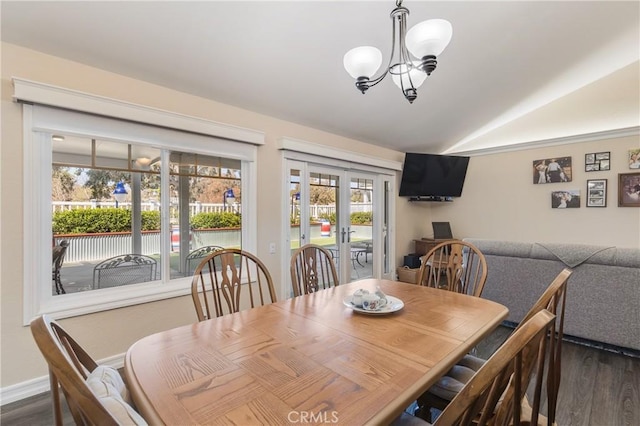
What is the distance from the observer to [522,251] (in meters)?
3.05

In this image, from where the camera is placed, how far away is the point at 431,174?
5.42 meters

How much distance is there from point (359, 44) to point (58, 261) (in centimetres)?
303

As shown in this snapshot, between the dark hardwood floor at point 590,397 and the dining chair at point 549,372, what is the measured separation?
925 mm

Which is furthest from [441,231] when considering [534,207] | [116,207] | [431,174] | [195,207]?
[116,207]

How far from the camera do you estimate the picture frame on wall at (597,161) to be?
4355 mm

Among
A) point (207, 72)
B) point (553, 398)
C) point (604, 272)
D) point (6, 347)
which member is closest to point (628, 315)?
point (604, 272)

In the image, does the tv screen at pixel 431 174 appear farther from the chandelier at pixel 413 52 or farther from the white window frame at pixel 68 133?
the white window frame at pixel 68 133

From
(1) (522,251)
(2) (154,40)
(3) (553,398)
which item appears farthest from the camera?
(1) (522,251)

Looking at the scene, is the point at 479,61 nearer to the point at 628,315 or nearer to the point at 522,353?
the point at 628,315

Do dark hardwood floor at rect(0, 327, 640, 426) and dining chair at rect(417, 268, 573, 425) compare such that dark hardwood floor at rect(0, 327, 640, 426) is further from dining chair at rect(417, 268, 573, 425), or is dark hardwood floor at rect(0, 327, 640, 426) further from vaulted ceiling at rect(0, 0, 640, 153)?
vaulted ceiling at rect(0, 0, 640, 153)

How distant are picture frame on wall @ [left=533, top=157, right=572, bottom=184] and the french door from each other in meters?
2.39

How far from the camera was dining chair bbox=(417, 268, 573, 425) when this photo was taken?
1078 mm

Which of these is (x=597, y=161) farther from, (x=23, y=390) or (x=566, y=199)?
(x=23, y=390)

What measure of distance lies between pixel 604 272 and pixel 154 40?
4.12 meters
